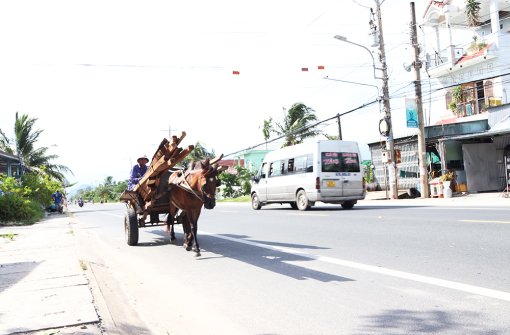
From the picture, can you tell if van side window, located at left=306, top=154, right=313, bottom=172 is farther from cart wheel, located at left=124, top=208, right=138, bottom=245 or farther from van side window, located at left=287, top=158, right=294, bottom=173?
cart wheel, located at left=124, top=208, right=138, bottom=245

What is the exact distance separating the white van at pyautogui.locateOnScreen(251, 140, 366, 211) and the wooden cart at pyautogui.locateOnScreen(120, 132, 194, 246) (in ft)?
27.7

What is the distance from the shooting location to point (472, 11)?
1113 inches

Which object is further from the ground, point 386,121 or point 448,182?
point 386,121

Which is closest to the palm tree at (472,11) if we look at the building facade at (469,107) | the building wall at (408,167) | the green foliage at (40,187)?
the building facade at (469,107)

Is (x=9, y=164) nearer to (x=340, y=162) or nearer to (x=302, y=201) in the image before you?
(x=302, y=201)

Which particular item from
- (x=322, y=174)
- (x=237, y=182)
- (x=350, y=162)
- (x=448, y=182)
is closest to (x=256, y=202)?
(x=322, y=174)

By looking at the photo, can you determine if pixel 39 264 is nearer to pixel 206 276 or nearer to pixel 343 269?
pixel 206 276

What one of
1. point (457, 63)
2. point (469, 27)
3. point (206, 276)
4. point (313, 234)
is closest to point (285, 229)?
point (313, 234)

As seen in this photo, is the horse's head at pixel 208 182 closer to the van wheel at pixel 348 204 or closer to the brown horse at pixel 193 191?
the brown horse at pixel 193 191

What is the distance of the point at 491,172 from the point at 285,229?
1753cm

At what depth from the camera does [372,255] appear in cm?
699

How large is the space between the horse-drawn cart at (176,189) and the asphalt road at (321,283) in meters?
0.71

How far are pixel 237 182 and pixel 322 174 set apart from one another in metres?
27.4

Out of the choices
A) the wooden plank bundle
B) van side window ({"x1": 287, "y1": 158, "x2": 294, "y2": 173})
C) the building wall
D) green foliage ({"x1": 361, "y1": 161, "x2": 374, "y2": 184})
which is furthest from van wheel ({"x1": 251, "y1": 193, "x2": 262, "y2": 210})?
the wooden plank bundle
